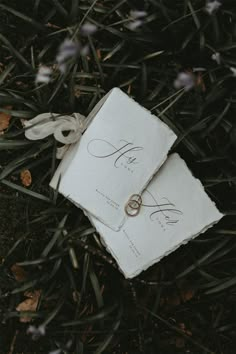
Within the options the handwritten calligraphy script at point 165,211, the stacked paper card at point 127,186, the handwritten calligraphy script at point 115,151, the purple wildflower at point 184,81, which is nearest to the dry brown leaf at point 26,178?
the stacked paper card at point 127,186

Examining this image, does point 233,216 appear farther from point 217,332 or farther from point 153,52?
point 153,52

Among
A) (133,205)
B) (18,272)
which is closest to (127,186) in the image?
(133,205)

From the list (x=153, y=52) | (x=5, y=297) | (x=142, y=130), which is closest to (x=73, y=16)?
(x=153, y=52)

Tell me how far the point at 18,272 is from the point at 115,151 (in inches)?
20.9

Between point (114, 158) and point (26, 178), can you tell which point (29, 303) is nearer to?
point (26, 178)

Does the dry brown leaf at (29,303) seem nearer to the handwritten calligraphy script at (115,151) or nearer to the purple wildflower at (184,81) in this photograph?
the handwritten calligraphy script at (115,151)

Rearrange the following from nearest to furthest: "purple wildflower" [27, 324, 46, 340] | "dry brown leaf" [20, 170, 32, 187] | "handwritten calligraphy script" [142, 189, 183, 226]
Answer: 1. "purple wildflower" [27, 324, 46, 340]
2. "handwritten calligraphy script" [142, 189, 183, 226]
3. "dry brown leaf" [20, 170, 32, 187]

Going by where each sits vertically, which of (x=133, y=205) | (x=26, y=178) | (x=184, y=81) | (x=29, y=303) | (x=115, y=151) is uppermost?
(x=184, y=81)

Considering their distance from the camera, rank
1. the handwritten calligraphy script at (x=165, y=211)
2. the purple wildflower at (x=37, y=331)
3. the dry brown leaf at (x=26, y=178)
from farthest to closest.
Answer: the dry brown leaf at (x=26, y=178), the handwritten calligraphy script at (x=165, y=211), the purple wildflower at (x=37, y=331)

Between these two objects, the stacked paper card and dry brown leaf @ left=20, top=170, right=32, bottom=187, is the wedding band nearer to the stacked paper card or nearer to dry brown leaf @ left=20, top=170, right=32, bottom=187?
the stacked paper card

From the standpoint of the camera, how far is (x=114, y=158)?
1.59m

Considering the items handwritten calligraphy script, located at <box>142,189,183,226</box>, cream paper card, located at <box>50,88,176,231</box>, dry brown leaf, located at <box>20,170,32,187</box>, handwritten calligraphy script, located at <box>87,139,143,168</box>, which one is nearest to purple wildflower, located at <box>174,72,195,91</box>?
cream paper card, located at <box>50,88,176,231</box>

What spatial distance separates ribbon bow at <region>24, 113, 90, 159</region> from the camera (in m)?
1.58

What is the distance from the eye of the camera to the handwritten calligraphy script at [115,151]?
158 centimetres
